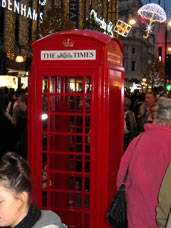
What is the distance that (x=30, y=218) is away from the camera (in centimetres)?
223

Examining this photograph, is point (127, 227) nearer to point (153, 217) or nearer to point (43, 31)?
point (153, 217)

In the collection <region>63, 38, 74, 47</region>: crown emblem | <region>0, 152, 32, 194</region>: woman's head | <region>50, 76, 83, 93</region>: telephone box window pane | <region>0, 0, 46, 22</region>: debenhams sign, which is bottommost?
<region>0, 152, 32, 194</region>: woman's head

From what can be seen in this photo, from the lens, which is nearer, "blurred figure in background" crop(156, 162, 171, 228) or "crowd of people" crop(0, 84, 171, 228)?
"crowd of people" crop(0, 84, 171, 228)

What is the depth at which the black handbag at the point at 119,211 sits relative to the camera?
11.3 feet

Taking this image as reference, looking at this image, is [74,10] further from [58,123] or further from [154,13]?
[58,123]

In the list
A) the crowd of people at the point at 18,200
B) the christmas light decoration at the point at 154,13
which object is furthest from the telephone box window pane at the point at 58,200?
the christmas light decoration at the point at 154,13

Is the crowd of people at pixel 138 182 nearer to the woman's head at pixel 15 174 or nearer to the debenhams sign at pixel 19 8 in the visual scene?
the woman's head at pixel 15 174

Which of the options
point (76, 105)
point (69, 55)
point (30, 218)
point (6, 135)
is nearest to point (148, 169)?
point (30, 218)

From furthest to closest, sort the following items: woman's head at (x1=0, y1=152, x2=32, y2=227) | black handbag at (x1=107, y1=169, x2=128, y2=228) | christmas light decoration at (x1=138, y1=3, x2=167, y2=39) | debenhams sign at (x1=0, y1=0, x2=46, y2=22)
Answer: debenhams sign at (x1=0, y1=0, x2=46, y2=22)
christmas light decoration at (x1=138, y1=3, x2=167, y2=39)
black handbag at (x1=107, y1=169, x2=128, y2=228)
woman's head at (x1=0, y1=152, x2=32, y2=227)

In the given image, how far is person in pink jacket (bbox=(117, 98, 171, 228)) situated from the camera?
3326 millimetres

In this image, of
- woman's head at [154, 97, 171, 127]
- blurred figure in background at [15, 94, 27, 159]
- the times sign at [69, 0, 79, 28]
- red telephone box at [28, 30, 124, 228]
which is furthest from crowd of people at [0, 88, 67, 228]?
the times sign at [69, 0, 79, 28]

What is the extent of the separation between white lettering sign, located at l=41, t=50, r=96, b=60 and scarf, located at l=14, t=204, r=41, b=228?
7.96 ft

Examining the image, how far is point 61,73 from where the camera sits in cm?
441

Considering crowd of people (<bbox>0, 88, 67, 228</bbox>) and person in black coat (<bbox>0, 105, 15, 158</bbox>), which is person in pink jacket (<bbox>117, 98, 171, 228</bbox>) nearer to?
crowd of people (<bbox>0, 88, 67, 228</bbox>)
